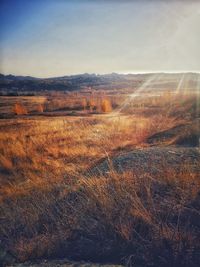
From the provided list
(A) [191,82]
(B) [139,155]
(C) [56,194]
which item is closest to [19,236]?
(C) [56,194]

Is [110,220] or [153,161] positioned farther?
[153,161]

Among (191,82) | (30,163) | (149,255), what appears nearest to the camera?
(149,255)

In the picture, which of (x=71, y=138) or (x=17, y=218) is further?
(x=71, y=138)

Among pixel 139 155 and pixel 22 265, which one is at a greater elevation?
pixel 139 155

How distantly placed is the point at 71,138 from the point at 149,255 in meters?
7.90

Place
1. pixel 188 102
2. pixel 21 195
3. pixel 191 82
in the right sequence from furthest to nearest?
pixel 191 82 → pixel 188 102 → pixel 21 195

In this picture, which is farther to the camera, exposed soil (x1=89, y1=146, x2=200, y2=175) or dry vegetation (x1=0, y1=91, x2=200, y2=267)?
exposed soil (x1=89, y1=146, x2=200, y2=175)

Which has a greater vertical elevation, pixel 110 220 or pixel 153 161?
pixel 153 161

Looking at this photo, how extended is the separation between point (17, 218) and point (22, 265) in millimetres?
902

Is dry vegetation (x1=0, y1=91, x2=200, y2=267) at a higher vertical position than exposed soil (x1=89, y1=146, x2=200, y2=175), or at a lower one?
lower

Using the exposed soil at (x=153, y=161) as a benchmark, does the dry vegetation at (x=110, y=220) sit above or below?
below

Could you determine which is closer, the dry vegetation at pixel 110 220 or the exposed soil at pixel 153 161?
the dry vegetation at pixel 110 220

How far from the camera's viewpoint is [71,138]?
36.8 feet

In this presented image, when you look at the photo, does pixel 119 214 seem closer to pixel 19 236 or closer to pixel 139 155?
pixel 19 236
